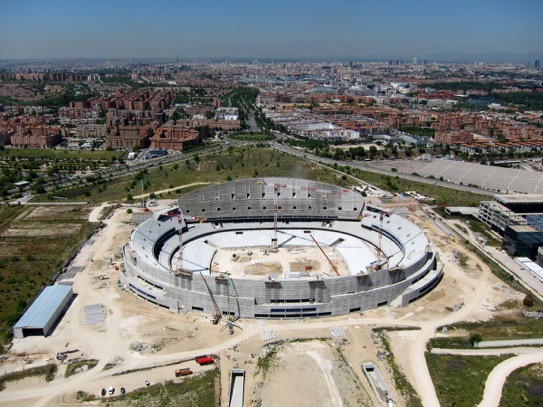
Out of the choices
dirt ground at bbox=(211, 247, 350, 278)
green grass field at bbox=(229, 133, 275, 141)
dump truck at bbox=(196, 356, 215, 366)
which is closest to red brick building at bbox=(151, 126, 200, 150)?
green grass field at bbox=(229, 133, 275, 141)

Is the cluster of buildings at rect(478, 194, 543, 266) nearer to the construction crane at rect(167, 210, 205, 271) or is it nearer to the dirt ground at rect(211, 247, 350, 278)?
the dirt ground at rect(211, 247, 350, 278)

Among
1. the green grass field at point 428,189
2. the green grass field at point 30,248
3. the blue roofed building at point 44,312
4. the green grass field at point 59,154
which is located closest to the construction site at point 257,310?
the blue roofed building at point 44,312

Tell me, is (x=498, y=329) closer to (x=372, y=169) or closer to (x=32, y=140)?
(x=372, y=169)

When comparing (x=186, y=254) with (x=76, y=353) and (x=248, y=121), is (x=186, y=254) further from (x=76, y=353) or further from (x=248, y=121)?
(x=248, y=121)

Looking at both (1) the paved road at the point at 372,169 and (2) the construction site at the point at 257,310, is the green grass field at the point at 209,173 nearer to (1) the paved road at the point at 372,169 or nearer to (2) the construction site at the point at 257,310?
(1) the paved road at the point at 372,169

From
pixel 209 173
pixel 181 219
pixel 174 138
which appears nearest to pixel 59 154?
pixel 174 138

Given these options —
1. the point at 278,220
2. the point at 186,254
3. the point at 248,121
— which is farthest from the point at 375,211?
the point at 248,121
